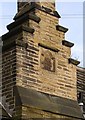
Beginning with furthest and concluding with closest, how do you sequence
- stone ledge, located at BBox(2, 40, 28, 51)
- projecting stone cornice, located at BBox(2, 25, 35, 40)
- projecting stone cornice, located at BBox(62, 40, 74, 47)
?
projecting stone cornice, located at BBox(62, 40, 74, 47) < projecting stone cornice, located at BBox(2, 25, 35, 40) < stone ledge, located at BBox(2, 40, 28, 51)

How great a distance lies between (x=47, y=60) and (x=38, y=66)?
0.55m

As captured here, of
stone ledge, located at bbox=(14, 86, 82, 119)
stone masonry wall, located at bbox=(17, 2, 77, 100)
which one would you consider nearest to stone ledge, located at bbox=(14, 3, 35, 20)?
stone masonry wall, located at bbox=(17, 2, 77, 100)

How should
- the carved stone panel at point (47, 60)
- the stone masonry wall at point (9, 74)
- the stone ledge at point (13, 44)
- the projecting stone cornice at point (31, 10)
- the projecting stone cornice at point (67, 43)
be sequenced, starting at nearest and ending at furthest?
the stone masonry wall at point (9, 74)
the stone ledge at point (13, 44)
the carved stone panel at point (47, 60)
the projecting stone cornice at point (31, 10)
the projecting stone cornice at point (67, 43)

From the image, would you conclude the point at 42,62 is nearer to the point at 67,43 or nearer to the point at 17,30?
the point at 17,30

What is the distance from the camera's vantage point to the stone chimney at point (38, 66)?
37.9 ft

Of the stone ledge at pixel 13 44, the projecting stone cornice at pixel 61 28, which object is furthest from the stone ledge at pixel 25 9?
the stone ledge at pixel 13 44

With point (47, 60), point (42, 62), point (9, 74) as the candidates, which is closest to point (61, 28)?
point (47, 60)

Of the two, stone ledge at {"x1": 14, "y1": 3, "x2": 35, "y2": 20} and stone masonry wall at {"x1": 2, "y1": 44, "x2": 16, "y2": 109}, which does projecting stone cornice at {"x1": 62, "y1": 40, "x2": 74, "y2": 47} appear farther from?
stone masonry wall at {"x1": 2, "y1": 44, "x2": 16, "y2": 109}

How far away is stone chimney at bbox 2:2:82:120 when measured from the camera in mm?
11555

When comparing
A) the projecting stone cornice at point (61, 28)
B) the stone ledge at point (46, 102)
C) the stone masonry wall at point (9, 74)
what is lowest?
the stone ledge at point (46, 102)

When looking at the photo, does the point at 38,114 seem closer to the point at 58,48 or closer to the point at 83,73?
the point at 58,48

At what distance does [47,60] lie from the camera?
42.0 ft

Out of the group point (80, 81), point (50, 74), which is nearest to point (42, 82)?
point (50, 74)

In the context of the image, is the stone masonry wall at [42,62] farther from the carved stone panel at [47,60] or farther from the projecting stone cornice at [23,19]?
the projecting stone cornice at [23,19]
